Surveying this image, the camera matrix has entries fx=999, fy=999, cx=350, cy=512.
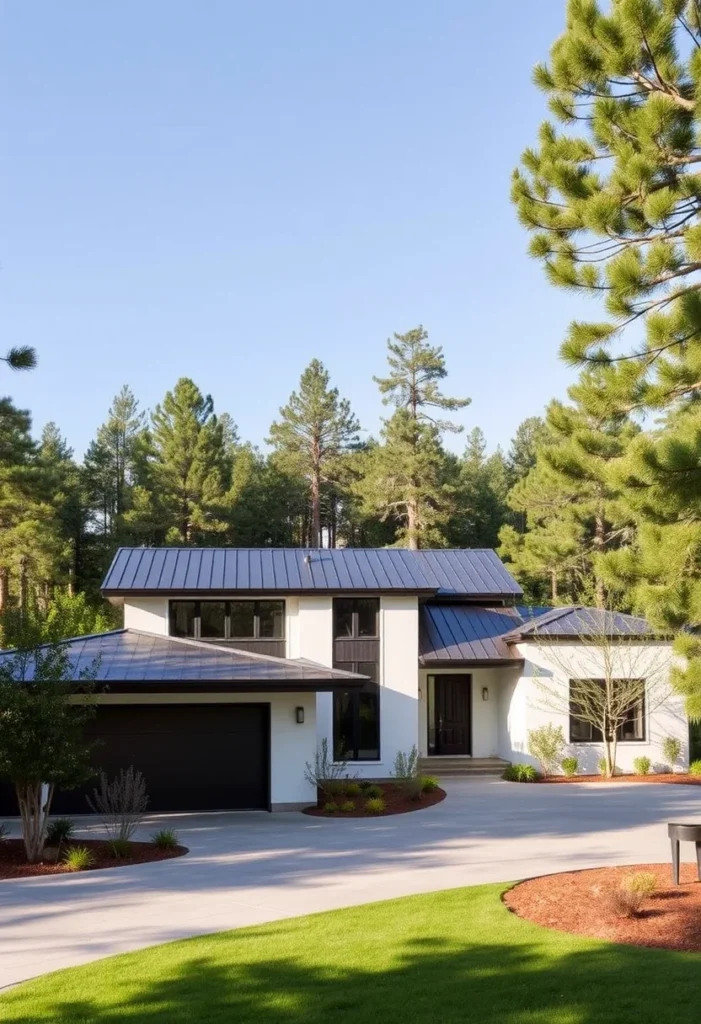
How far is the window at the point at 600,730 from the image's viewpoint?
2398 centimetres

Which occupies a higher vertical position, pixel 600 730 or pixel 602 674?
pixel 602 674

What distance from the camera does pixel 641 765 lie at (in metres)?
23.6

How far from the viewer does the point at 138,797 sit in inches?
586

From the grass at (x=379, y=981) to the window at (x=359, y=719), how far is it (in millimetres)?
14001

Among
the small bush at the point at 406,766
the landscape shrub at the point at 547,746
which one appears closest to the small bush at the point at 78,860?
the small bush at the point at 406,766

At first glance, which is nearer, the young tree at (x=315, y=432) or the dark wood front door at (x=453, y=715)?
the dark wood front door at (x=453, y=715)

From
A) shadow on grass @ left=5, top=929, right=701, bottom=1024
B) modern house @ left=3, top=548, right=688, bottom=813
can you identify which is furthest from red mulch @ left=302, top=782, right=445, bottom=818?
shadow on grass @ left=5, top=929, right=701, bottom=1024

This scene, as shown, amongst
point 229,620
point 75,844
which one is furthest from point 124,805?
point 229,620

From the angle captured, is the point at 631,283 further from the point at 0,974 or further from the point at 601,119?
the point at 0,974

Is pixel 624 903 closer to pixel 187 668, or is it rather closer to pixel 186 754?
pixel 187 668

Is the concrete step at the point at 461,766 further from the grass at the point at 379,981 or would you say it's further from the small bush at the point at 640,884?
the grass at the point at 379,981

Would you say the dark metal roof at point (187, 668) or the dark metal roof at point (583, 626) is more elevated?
the dark metal roof at point (583, 626)

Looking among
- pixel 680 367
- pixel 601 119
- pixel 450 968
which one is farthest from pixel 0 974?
pixel 601 119

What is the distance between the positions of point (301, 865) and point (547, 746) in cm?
1178
